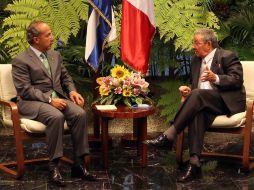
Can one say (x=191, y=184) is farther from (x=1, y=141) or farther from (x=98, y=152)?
(x=1, y=141)

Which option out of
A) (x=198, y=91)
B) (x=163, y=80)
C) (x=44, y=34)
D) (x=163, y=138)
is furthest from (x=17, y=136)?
(x=163, y=80)

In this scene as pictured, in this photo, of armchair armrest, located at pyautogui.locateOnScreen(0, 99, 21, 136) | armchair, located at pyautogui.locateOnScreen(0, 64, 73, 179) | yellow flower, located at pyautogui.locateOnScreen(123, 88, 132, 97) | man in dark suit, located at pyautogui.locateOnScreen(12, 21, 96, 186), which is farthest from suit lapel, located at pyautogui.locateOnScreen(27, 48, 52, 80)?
yellow flower, located at pyautogui.locateOnScreen(123, 88, 132, 97)

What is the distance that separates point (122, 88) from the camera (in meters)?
4.93

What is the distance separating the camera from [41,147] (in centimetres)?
561

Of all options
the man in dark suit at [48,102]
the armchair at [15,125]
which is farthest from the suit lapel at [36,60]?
the armchair at [15,125]

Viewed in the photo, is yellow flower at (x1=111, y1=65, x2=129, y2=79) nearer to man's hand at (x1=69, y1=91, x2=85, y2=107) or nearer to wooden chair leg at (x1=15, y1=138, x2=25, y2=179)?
man's hand at (x1=69, y1=91, x2=85, y2=107)

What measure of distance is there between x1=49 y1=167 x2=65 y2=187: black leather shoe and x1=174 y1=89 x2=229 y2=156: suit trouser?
1.06 meters

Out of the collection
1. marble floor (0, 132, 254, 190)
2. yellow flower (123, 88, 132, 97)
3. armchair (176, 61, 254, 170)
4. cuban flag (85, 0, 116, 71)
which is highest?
cuban flag (85, 0, 116, 71)

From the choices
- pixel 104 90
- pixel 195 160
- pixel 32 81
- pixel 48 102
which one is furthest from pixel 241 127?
pixel 32 81

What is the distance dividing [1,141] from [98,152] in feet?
3.92

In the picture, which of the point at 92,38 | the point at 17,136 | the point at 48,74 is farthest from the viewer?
the point at 92,38

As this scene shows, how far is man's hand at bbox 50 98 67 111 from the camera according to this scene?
15.0 ft

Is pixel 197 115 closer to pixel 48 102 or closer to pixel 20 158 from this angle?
pixel 48 102

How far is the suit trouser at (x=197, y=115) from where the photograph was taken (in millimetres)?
4559
